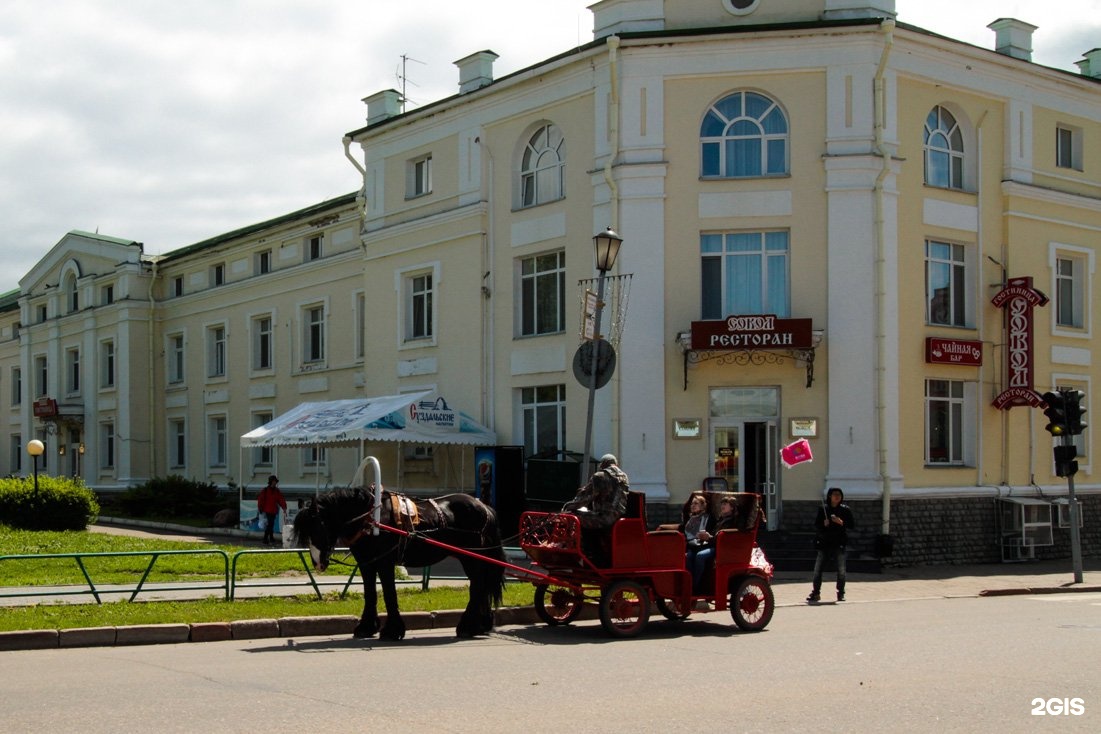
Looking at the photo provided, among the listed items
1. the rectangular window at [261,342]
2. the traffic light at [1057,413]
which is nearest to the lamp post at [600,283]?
the traffic light at [1057,413]

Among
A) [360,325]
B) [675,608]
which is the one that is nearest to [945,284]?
[675,608]

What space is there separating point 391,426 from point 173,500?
13.4 meters

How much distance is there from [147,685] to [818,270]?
16.0 metres

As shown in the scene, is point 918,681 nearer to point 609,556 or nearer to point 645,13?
point 609,556

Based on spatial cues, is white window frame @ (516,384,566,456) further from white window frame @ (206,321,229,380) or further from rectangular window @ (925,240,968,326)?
white window frame @ (206,321,229,380)

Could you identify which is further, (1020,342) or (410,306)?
(410,306)

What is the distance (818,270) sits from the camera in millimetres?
22703

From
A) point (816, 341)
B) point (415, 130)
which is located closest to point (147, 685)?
point (816, 341)

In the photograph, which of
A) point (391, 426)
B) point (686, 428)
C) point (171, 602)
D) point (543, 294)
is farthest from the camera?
point (543, 294)

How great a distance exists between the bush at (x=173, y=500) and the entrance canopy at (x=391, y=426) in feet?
30.4

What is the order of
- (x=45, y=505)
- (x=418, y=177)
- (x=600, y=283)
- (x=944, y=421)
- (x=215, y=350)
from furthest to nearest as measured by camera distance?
1. (x=215, y=350)
2. (x=418, y=177)
3. (x=45, y=505)
4. (x=944, y=421)
5. (x=600, y=283)

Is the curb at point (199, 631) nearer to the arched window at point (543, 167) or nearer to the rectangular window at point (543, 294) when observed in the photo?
the rectangular window at point (543, 294)

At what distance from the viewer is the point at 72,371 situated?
47.6 m

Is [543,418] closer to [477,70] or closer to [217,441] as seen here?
[477,70]
